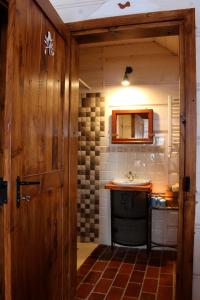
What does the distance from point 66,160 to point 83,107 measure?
1.96 m

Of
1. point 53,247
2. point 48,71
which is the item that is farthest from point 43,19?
point 53,247

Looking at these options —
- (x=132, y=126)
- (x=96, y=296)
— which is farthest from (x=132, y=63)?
(x=96, y=296)

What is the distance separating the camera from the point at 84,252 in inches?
135

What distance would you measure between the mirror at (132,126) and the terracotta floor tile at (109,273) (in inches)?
59.8

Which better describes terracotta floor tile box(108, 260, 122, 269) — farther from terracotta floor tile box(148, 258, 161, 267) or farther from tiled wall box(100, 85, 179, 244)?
tiled wall box(100, 85, 179, 244)

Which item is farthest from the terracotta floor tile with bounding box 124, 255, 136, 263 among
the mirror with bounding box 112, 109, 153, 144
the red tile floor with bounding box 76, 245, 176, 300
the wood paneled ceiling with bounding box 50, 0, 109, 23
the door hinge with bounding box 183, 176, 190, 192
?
the wood paneled ceiling with bounding box 50, 0, 109, 23

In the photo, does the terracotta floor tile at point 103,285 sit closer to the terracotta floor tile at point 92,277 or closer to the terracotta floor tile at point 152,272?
the terracotta floor tile at point 92,277

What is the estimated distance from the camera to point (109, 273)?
2.85 m

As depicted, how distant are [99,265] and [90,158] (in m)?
1.34

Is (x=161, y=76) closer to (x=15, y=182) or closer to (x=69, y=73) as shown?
(x=69, y=73)

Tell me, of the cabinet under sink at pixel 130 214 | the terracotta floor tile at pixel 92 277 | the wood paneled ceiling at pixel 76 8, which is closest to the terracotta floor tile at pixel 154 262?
the cabinet under sink at pixel 130 214

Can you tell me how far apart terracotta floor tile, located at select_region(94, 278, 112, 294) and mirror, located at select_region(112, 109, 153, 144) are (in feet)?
5.42

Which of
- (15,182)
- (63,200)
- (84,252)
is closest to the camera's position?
(15,182)

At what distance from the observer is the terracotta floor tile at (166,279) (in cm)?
262
